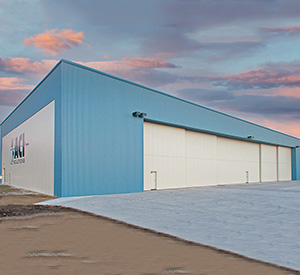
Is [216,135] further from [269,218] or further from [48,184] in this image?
[269,218]

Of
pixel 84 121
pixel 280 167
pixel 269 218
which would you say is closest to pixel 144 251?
pixel 269 218

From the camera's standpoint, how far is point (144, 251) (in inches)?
257

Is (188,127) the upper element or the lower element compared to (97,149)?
upper

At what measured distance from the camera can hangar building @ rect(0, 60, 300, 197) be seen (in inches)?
664

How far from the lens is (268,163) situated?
39594mm

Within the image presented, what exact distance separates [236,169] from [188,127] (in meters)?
10.3

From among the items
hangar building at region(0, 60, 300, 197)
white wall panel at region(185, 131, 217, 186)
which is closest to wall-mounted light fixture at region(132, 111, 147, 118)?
hangar building at region(0, 60, 300, 197)

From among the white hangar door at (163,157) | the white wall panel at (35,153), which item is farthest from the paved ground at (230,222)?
the white hangar door at (163,157)

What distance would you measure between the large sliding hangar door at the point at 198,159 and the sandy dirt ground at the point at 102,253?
1309cm

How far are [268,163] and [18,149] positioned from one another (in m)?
27.7

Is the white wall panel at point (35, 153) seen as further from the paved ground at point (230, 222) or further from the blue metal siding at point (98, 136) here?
the paved ground at point (230, 222)

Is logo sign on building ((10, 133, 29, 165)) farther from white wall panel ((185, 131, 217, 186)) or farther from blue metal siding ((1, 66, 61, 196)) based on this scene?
white wall panel ((185, 131, 217, 186))

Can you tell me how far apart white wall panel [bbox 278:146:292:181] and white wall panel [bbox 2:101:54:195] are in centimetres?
3080

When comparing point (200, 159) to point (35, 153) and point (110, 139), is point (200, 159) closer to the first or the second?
point (110, 139)
